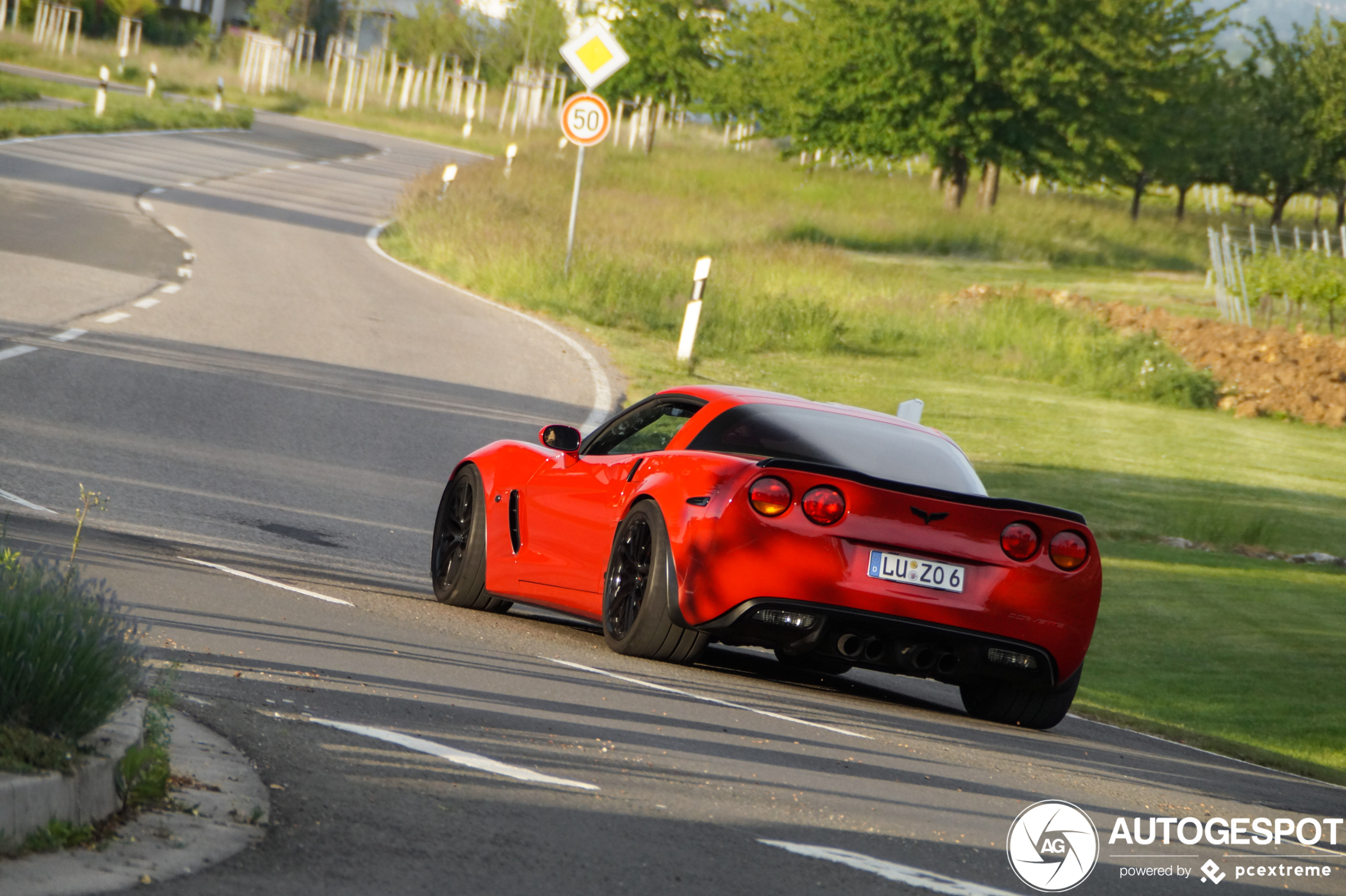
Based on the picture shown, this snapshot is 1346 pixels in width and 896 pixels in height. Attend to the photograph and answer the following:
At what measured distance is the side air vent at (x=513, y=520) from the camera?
348 inches

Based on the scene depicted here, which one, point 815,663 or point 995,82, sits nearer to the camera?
point 815,663

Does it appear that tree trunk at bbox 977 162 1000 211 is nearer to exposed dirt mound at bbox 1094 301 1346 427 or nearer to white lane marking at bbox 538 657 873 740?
exposed dirt mound at bbox 1094 301 1346 427

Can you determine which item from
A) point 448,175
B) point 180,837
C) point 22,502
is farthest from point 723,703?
point 448,175

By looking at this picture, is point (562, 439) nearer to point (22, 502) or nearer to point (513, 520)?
point (513, 520)

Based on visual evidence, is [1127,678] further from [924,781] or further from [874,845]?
[874,845]

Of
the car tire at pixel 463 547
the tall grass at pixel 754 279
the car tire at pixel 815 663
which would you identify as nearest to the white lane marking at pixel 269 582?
the car tire at pixel 463 547

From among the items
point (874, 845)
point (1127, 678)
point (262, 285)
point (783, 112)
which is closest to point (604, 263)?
point (262, 285)

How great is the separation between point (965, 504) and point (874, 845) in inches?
100.0

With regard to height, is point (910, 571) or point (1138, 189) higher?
point (1138, 189)

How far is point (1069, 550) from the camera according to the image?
7.49 m

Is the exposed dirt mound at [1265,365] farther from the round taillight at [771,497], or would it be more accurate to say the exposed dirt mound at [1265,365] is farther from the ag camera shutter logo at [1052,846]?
the ag camera shutter logo at [1052,846]

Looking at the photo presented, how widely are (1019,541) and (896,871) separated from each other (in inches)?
113

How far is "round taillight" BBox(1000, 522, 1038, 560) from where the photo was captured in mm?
7391

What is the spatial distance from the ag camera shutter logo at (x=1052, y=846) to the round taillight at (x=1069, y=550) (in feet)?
5.23
